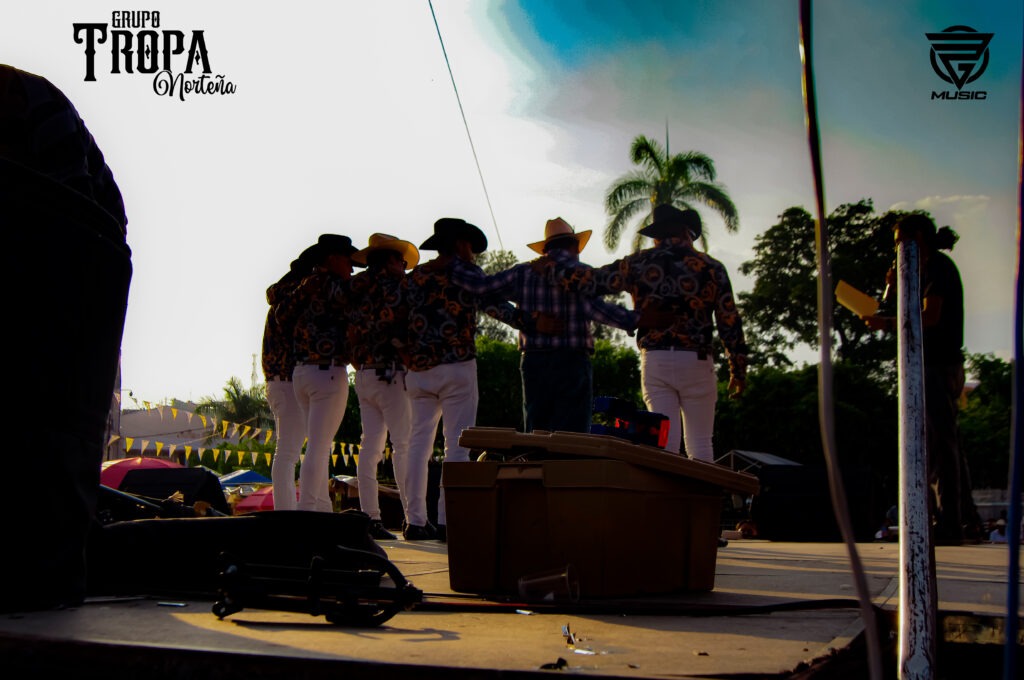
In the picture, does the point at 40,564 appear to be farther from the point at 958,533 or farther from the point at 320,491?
the point at 958,533

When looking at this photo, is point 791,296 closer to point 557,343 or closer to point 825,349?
point 557,343

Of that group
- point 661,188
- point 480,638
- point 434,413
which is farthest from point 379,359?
point 661,188

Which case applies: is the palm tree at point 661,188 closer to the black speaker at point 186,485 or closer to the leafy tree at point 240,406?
the black speaker at point 186,485

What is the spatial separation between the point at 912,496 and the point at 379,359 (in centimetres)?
557

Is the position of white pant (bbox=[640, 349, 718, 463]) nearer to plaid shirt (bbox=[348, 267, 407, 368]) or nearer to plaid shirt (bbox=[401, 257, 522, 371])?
plaid shirt (bbox=[401, 257, 522, 371])

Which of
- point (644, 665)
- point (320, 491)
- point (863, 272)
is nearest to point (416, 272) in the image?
point (320, 491)

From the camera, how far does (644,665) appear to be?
192cm

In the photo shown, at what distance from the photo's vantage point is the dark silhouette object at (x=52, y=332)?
2.62m

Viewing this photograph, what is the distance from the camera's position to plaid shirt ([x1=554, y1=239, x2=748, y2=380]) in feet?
20.3

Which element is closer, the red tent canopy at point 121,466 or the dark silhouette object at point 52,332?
the dark silhouette object at point 52,332

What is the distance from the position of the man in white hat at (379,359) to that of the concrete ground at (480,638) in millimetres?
3815

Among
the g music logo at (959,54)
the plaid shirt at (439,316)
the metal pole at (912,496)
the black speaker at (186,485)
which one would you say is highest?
the g music logo at (959,54)

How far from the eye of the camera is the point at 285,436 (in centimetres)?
750

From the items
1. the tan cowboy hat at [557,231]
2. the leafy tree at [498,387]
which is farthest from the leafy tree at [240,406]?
the tan cowboy hat at [557,231]
